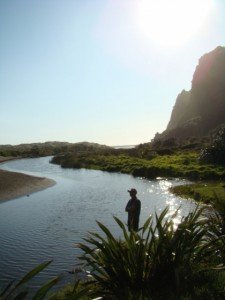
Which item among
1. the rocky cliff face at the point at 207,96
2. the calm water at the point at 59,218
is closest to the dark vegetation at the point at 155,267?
the calm water at the point at 59,218

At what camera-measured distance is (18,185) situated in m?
42.1

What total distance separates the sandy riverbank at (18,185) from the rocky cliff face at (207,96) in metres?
99.8

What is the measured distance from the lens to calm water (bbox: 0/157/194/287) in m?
15.4

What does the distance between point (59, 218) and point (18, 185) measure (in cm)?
1854

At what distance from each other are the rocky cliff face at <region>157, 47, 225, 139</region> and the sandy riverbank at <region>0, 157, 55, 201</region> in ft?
327

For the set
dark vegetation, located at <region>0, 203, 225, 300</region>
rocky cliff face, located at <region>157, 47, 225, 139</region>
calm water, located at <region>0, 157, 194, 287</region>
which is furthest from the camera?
rocky cliff face, located at <region>157, 47, 225, 139</region>

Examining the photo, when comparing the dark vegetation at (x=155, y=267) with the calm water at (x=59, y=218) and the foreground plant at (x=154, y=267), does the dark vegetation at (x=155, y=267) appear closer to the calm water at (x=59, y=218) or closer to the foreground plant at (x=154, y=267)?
the foreground plant at (x=154, y=267)

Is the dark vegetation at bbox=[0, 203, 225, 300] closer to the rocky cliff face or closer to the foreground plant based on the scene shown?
the foreground plant

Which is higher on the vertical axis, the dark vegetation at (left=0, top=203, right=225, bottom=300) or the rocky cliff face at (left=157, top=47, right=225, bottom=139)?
the rocky cliff face at (left=157, top=47, right=225, bottom=139)

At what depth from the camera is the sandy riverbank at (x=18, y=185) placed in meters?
36.4

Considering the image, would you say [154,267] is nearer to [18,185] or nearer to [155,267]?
[155,267]

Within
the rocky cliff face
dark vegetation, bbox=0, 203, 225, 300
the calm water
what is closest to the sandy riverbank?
the calm water

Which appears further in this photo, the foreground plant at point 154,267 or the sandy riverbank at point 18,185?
the sandy riverbank at point 18,185

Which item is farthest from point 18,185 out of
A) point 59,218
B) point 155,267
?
point 155,267
